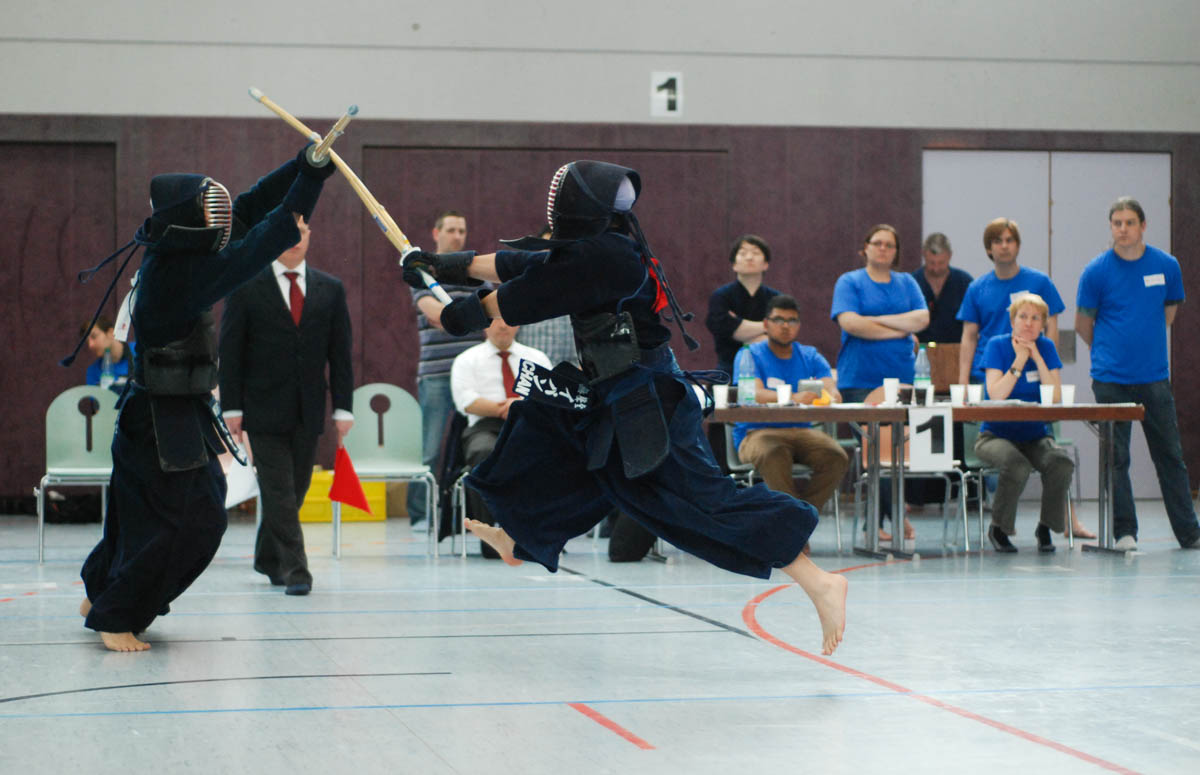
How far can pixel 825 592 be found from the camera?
4113mm

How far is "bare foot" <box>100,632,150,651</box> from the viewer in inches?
180

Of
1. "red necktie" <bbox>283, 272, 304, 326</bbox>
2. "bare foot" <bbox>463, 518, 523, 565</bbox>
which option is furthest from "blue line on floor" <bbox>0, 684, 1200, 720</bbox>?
"red necktie" <bbox>283, 272, 304, 326</bbox>

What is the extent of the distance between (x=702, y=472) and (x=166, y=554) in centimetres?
186

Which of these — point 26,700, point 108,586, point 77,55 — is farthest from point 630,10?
point 26,700

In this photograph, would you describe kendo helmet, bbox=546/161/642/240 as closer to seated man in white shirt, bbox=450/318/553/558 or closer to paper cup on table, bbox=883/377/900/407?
seated man in white shirt, bbox=450/318/553/558

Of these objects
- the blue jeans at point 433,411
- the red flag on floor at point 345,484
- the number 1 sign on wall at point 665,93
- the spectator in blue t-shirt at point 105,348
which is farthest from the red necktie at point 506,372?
the number 1 sign on wall at point 665,93

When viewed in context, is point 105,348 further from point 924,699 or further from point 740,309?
point 924,699

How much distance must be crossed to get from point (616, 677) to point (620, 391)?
33.4 inches

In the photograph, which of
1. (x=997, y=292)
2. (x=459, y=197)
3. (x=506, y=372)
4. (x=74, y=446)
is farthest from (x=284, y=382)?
(x=459, y=197)

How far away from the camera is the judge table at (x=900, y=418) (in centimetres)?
696

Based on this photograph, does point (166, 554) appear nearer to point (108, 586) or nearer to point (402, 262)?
point (108, 586)

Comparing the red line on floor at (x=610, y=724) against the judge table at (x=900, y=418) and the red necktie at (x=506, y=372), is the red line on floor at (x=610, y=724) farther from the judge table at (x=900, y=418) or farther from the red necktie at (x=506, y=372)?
the red necktie at (x=506, y=372)

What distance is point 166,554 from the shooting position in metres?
4.61

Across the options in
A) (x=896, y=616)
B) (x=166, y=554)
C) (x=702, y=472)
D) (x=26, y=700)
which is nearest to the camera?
(x=26, y=700)
